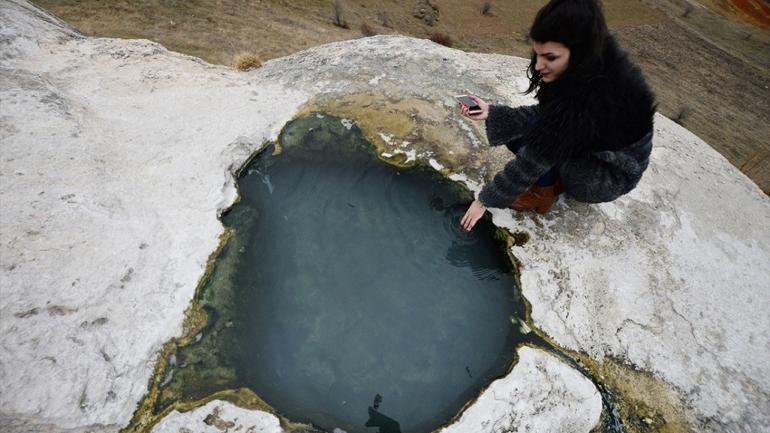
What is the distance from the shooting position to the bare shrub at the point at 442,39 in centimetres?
1047

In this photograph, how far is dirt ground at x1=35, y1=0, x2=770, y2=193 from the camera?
724cm

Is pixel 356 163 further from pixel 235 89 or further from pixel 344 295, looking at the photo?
pixel 235 89

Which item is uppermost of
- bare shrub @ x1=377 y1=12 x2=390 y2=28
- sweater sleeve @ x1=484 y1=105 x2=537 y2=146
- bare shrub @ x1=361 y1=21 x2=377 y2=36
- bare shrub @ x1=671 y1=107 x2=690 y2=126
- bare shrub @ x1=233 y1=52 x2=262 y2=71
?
sweater sleeve @ x1=484 y1=105 x2=537 y2=146

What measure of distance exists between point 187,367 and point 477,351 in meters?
1.36

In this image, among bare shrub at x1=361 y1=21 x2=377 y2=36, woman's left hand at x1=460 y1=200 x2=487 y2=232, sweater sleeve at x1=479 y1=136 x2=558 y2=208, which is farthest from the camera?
bare shrub at x1=361 y1=21 x2=377 y2=36

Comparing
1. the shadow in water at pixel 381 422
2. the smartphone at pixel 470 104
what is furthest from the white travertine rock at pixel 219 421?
the smartphone at pixel 470 104

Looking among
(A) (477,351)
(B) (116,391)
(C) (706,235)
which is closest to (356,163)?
(A) (477,351)

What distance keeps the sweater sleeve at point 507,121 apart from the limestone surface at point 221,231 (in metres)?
0.29

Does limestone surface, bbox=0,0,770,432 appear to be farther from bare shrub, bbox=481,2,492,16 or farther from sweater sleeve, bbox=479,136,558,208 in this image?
bare shrub, bbox=481,2,492,16

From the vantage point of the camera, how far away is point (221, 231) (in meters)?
2.42

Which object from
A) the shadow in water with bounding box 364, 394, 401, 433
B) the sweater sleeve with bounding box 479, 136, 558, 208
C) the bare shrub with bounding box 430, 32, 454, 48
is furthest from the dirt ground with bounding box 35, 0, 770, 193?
the shadow in water with bounding box 364, 394, 401, 433

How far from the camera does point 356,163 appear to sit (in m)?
2.88

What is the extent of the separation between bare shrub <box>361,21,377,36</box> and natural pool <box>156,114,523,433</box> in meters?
7.51

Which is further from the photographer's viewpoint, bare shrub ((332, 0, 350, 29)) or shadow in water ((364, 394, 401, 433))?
bare shrub ((332, 0, 350, 29))
